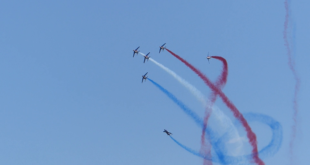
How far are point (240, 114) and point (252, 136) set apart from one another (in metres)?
4.20

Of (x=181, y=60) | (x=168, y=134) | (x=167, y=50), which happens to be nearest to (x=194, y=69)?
(x=181, y=60)

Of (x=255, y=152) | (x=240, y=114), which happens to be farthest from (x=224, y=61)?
(x=255, y=152)

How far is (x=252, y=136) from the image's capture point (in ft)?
232

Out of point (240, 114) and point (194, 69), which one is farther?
point (194, 69)

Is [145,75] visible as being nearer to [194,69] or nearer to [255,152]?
[194,69]

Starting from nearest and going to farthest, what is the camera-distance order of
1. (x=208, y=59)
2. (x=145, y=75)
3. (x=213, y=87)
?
(x=213, y=87) < (x=208, y=59) < (x=145, y=75)

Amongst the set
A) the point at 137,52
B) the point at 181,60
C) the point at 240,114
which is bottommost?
the point at 240,114

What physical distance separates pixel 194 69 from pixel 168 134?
51.4ft

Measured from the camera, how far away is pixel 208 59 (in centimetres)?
8250

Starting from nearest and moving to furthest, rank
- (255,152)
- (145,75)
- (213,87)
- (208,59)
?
(255,152)
(213,87)
(208,59)
(145,75)

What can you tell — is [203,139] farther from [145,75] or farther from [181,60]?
[145,75]

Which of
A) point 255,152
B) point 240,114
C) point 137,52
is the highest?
point 137,52

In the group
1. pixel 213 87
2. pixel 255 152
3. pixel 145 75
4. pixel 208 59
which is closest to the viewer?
pixel 255 152

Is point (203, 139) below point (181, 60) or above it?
below
